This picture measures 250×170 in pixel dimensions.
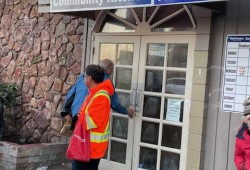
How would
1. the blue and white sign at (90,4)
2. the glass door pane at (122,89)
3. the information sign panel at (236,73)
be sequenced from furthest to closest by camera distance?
the glass door pane at (122,89) < the blue and white sign at (90,4) < the information sign panel at (236,73)

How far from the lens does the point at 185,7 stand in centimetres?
566

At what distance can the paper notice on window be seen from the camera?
577 cm

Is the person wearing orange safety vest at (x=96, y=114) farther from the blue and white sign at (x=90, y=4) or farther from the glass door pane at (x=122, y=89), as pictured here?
the glass door pane at (x=122, y=89)

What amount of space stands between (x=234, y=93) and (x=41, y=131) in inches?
167

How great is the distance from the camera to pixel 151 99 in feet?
20.1

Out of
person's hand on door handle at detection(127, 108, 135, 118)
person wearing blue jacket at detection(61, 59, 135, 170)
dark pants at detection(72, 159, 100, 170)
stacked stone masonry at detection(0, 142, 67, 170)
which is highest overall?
person wearing blue jacket at detection(61, 59, 135, 170)

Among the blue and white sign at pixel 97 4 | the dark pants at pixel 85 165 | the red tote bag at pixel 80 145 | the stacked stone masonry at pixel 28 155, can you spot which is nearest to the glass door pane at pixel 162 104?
the blue and white sign at pixel 97 4

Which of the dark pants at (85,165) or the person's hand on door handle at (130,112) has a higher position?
the person's hand on door handle at (130,112)

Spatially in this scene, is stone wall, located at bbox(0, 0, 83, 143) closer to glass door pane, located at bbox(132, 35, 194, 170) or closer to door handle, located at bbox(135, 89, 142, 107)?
door handle, located at bbox(135, 89, 142, 107)

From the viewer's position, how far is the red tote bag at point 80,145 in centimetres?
477

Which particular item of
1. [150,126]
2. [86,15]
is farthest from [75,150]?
[86,15]

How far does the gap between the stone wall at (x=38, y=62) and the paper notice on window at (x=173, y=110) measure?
2303 mm

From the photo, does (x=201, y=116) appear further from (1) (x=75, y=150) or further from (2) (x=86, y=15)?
(2) (x=86, y=15)

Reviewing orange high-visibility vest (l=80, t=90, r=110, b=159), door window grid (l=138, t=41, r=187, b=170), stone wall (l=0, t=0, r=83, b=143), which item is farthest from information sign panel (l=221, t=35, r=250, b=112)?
stone wall (l=0, t=0, r=83, b=143)
